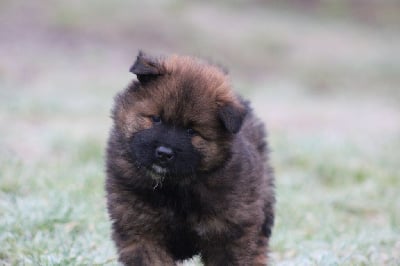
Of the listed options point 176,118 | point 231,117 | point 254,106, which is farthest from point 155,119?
point 254,106

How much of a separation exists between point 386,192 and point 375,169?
136 centimetres

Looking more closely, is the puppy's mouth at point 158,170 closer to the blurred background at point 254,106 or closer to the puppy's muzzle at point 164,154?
the puppy's muzzle at point 164,154

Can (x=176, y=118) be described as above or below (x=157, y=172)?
above

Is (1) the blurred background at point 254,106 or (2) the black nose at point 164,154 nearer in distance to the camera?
(2) the black nose at point 164,154

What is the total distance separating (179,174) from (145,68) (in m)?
0.79

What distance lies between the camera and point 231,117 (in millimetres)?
5184

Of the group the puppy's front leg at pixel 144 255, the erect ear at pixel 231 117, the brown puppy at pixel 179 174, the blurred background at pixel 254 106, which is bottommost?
the blurred background at pixel 254 106

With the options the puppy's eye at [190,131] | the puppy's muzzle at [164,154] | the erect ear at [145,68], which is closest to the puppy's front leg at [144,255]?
the puppy's muzzle at [164,154]

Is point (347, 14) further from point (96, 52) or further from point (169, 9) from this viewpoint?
point (96, 52)

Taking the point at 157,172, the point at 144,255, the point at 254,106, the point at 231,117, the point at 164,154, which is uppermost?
the point at 231,117

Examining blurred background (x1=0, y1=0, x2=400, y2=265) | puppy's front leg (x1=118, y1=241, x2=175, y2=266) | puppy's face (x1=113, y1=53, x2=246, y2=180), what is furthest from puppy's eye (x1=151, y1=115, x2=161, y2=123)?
blurred background (x1=0, y1=0, x2=400, y2=265)

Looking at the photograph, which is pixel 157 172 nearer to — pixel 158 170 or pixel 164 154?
pixel 158 170

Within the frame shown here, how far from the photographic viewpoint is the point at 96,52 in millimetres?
23078

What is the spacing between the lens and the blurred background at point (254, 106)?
7.52 meters
